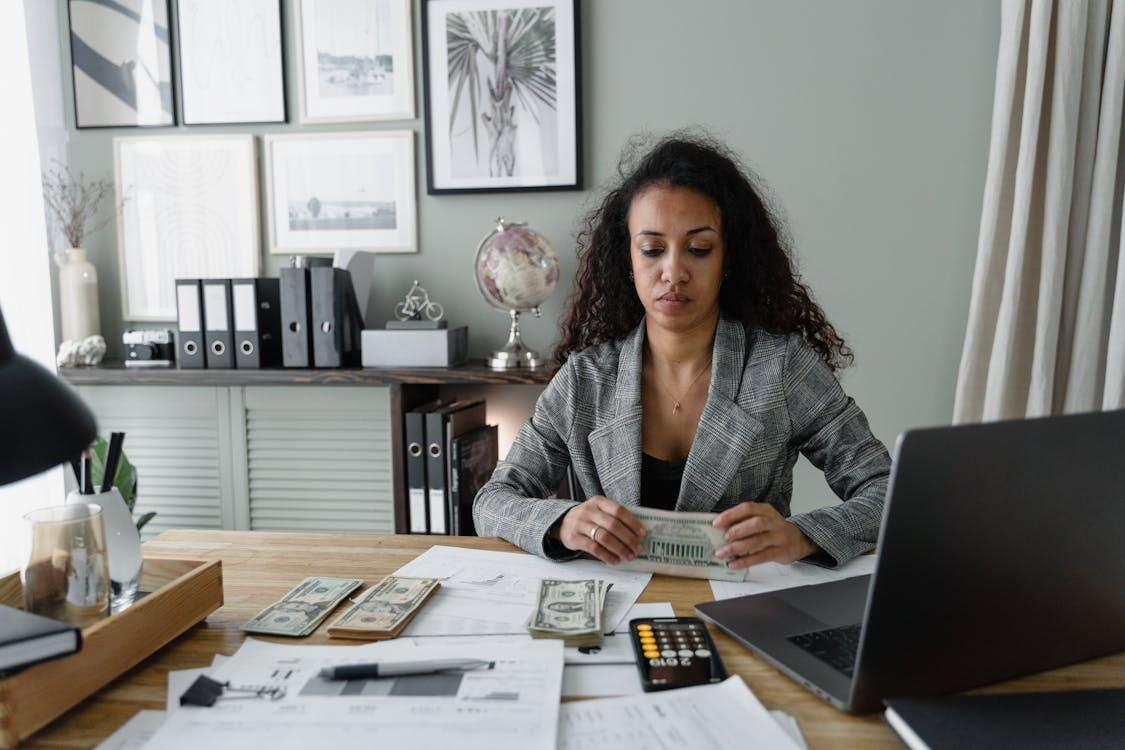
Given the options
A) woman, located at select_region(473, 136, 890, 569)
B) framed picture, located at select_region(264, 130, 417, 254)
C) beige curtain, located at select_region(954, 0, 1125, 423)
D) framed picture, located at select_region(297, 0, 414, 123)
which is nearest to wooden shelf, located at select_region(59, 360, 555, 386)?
framed picture, located at select_region(264, 130, 417, 254)

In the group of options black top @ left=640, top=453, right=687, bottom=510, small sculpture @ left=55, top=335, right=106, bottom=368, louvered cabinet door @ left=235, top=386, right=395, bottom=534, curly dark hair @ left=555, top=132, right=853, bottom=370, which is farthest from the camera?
small sculpture @ left=55, top=335, right=106, bottom=368

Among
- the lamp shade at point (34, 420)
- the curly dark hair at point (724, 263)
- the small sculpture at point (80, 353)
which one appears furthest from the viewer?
the small sculpture at point (80, 353)

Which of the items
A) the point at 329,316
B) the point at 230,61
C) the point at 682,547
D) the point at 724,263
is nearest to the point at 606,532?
the point at 682,547

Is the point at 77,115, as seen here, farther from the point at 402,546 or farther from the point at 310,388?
the point at 402,546

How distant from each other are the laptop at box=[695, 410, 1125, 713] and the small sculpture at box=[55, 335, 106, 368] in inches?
97.6

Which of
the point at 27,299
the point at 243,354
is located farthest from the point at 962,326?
the point at 27,299

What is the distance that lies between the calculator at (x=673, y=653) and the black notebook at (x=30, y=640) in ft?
1.78

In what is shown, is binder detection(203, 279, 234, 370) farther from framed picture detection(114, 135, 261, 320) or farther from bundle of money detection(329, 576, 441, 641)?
bundle of money detection(329, 576, 441, 641)

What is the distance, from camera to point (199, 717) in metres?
0.77

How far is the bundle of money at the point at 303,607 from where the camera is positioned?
978 millimetres

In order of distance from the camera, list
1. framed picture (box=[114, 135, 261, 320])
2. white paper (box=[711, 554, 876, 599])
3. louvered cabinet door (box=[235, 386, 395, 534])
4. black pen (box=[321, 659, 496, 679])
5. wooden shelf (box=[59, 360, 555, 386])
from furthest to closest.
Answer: framed picture (box=[114, 135, 261, 320])
louvered cabinet door (box=[235, 386, 395, 534])
wooden shelf (box=[59, 360, 555, 386])
white paper (box=[711, 554, 876, 599])
black pen (box=[321, 659, 496, 679])

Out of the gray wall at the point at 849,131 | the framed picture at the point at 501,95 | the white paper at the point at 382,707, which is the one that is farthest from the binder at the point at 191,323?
the white paper at the point at 382,707

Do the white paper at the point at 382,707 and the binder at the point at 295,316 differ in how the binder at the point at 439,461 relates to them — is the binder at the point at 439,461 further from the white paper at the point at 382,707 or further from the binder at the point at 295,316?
the white paper at the point at 382,707

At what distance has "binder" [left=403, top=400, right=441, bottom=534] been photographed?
239cm
